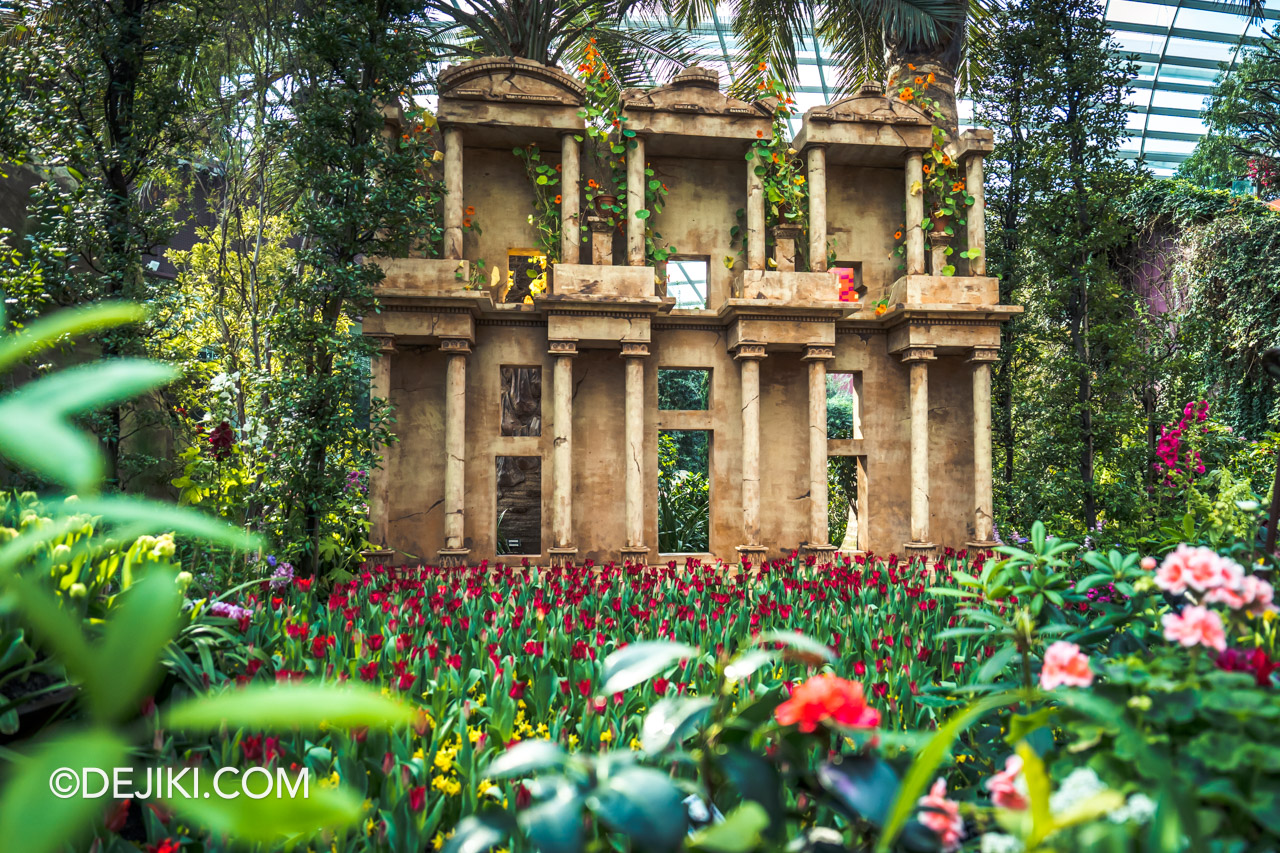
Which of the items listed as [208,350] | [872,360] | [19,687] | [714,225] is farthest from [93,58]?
[872,360]

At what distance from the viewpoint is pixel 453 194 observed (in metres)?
8.01

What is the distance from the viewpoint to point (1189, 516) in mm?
2506

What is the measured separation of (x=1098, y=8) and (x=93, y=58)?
10993 mm

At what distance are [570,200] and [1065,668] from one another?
781 centimetres

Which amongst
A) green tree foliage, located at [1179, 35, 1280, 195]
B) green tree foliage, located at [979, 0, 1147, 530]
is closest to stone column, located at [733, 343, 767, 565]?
green tree foliage, located at [979, 0, 1147, 530]

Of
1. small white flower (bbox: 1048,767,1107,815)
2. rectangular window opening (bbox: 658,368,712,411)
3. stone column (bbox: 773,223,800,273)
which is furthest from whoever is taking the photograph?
rectangular window opening (bbox: 658,368,712,411)

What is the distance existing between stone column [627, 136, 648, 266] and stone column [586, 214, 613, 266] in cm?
24

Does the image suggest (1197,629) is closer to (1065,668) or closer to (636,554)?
(1065,668)

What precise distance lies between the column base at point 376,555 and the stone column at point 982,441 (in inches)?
267

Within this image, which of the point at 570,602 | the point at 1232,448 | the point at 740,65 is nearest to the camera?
the point at 570,602

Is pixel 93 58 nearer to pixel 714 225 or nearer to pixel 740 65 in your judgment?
pixel 714 225

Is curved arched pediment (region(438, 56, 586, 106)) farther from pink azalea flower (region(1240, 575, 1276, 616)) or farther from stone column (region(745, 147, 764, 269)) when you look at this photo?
pink azalea flower (region(1240, 575, 1276, 616))

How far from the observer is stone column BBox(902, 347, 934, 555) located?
8531 mm

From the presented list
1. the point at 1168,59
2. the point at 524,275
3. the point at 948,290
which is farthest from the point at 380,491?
the point at 1168,59
